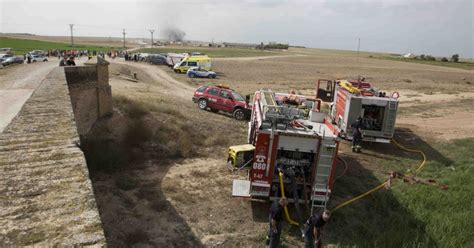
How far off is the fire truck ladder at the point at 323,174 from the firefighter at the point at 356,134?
7571mm

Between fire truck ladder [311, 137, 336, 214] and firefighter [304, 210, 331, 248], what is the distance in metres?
1.85

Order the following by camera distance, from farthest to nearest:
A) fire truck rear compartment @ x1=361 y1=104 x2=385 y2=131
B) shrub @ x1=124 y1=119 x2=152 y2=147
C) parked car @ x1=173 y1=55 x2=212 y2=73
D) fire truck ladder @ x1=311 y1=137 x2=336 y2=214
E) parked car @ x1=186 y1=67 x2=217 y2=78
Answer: parked car @ x1=173 y1=55 x2=212 y2=73
parked car @ x1=186 y1=67 x2=217 y2=78
fire truck rear compartment @ x1=361 y1=104 x2=385 y2=131
shrub @ x1=124 y1=119 x2=152 y2=147
fire truck ladder @ x1=311 y1=137 x2=336 y2=214

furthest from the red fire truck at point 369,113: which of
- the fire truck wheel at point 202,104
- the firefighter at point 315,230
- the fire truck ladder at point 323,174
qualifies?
the firefighter at point 315,230

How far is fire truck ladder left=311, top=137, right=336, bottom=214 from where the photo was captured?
1052 cm

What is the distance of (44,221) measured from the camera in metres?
3.58

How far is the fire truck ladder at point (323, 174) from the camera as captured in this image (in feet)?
34.5

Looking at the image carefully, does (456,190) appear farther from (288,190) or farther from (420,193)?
(288,190)

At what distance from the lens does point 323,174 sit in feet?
35.1

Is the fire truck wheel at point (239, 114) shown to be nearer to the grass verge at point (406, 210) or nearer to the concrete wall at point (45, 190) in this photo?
the grass verge at point (406, 210)

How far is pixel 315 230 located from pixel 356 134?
33.1 feet

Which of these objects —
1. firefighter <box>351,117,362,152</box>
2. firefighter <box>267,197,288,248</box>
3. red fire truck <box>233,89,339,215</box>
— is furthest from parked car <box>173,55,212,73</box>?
firefighter <box>267,197,288,248</box>

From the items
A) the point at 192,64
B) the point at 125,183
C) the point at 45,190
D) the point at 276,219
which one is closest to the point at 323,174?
the point at 276,219

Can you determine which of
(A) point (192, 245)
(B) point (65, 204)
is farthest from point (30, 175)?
(A) point (192, 245)

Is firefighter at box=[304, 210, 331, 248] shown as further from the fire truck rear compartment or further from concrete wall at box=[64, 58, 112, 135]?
the fire truck rear compartment
